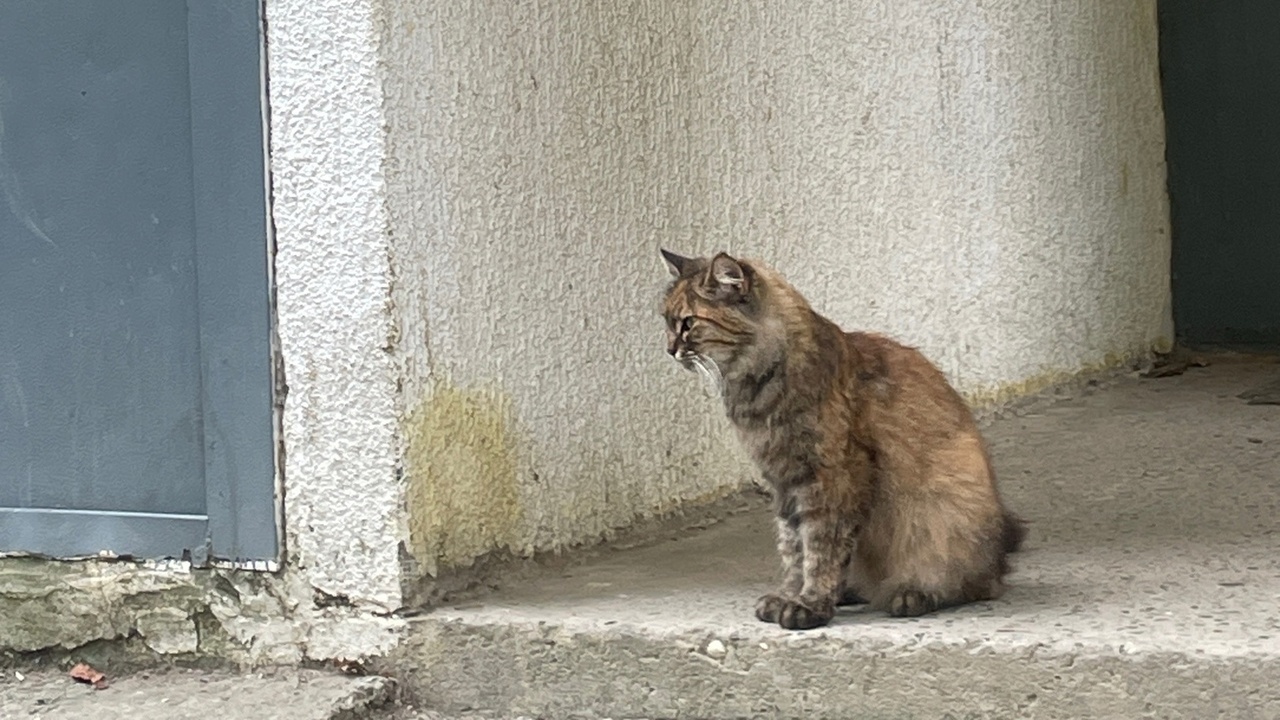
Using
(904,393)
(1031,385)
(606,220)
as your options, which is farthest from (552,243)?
(1031,385)

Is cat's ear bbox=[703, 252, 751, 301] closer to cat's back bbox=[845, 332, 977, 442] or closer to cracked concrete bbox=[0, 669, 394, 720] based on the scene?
cat's back bbox=[845, 332, 977, 442]

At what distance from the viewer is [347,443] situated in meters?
3.48

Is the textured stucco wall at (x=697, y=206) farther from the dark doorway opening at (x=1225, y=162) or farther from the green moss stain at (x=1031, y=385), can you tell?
the dark doorway opening at (x=1225, y=162)

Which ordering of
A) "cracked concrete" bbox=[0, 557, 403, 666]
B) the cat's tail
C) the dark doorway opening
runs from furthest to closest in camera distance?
the dark doorway opening < "cracked concrete" bbox=[0, 557, 403, 666] < the cat's tail

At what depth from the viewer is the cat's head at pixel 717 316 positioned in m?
3.37

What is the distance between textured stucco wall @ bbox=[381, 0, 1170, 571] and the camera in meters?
3.59

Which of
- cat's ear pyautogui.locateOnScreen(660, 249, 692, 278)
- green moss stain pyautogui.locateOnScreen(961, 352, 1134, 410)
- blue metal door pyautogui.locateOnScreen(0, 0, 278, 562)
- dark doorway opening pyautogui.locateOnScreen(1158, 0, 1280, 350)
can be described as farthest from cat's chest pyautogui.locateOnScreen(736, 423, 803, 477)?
dark doorway opening pyautogui.locateOnScreen(1158, 0, 1280, 350)

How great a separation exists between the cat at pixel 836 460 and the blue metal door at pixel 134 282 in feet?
3.33

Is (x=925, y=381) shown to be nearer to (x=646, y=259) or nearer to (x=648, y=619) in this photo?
(x=648, y=619)

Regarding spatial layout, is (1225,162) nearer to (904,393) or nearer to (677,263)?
(904,393)

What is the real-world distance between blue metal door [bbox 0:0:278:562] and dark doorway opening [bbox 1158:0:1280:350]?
465 cm

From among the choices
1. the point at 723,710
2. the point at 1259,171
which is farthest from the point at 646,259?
the point at 1259,171

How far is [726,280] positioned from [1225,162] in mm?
4195

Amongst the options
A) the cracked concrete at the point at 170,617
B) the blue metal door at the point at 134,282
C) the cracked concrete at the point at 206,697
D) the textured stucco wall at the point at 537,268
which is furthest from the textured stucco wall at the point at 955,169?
the cracked concrete at the point at 206,697
